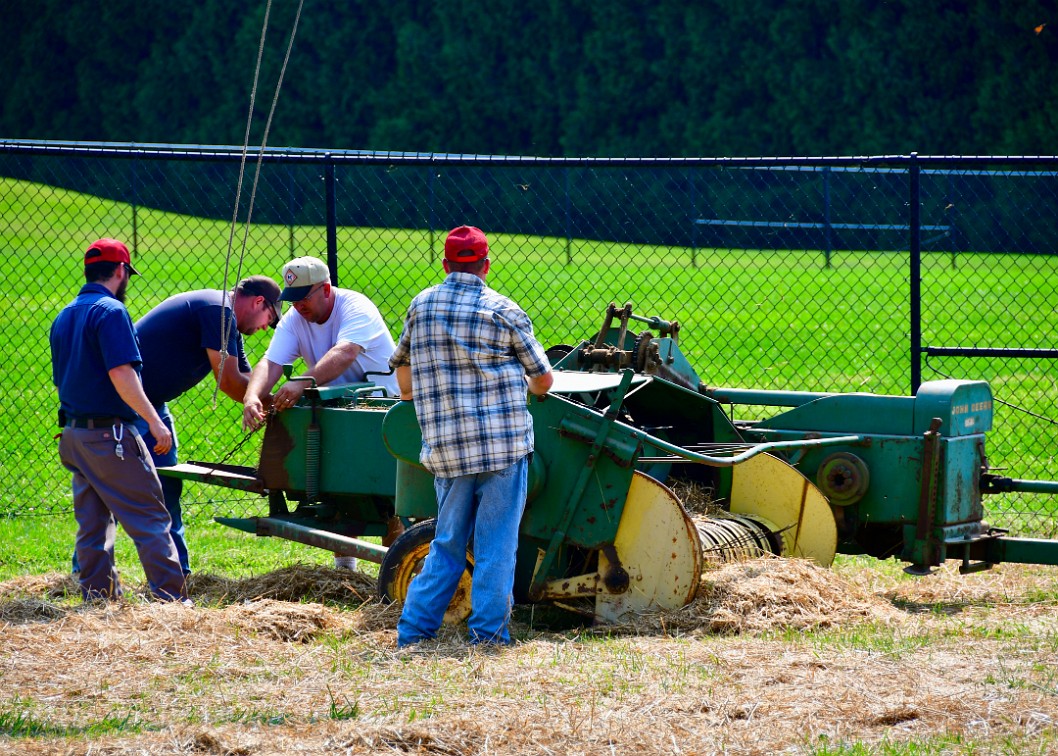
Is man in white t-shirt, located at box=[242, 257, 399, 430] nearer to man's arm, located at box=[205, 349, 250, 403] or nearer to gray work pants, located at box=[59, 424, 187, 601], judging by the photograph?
man's arm, located at box=[205, 349, 250, 403]

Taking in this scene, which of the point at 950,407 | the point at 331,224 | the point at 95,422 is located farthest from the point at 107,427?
the point at 950,407

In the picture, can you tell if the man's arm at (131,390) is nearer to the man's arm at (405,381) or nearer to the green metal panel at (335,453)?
the green metal panel at (335,453)

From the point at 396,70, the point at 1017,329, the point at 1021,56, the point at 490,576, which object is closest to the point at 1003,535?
the point at 490,576

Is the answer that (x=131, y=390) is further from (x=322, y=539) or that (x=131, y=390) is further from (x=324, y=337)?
(x=324, y=337)

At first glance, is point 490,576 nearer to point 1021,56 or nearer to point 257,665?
point 257,665

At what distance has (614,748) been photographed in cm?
431

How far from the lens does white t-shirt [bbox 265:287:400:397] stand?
7.26m

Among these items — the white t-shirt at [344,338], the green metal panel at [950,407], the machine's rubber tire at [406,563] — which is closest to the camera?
the machine's rubber tire at [406,563]

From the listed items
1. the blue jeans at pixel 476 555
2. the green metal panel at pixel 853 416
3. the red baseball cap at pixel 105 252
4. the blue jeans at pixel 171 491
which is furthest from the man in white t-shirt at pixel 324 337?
the green metal panel at pixel 853 416

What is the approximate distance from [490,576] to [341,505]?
1.77 metres

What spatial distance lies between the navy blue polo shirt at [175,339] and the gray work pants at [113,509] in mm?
513

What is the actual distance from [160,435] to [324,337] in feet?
Answer: 4.18

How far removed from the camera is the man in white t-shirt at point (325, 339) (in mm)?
7114

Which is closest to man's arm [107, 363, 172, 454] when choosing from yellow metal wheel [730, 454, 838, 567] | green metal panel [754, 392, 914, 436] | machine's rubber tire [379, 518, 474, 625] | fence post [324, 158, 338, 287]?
machine's rubber tire [379, 518, 474, 625]
